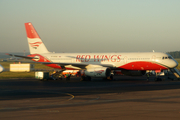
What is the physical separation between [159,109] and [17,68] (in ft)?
224

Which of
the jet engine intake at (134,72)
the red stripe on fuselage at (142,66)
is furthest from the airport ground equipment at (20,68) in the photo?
the red stripe on fuselage at (142,66)

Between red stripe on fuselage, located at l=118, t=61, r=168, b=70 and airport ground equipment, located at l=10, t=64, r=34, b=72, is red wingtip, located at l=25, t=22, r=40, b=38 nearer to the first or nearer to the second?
red stripe on fuselage, located at l=118, t=61, r=168, b=70

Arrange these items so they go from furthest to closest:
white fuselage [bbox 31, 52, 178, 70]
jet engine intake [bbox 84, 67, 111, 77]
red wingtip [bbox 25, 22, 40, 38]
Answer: red wingtip [bbox 25, 22, 40, 38] < white fuselage [bbox 31, 52, 178, 70] < jet engine intake [bbox 84, 67, 111, 77]

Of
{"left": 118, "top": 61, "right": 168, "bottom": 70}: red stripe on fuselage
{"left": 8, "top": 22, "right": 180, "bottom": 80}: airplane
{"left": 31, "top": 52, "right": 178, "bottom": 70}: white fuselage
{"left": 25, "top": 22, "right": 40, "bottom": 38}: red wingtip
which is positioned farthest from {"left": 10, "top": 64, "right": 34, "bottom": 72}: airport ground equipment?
{"left": 118, "top": 61, "right": 168, "bottom": 70}: red stripe on fuselage

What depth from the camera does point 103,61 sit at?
149 ft

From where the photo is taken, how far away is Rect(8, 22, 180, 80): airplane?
41.8 metres

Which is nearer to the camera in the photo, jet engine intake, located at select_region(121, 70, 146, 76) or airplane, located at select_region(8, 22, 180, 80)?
airplane, located at select_region(8, 22, 180, 80)

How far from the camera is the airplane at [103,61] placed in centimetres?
4184

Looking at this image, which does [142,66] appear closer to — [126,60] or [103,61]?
[126,60]

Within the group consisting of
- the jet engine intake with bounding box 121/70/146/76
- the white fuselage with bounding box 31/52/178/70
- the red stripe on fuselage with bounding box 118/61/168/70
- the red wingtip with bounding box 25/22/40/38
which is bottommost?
the jet engine intake with bounding box 121/70/146/76

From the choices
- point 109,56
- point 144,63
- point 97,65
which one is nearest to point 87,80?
point 97,65

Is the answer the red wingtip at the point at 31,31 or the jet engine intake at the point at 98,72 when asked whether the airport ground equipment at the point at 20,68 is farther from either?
the jet engine intake at the point at 98,72

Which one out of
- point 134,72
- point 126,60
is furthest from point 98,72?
point 134,72

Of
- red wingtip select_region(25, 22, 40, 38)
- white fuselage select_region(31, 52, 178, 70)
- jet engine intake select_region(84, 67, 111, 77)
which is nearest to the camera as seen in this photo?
jet engine intake select_region(84, 67, 111, 77)
